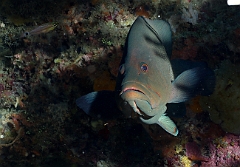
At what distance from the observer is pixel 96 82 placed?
15.3ft

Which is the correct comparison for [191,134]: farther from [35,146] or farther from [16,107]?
[16,107]

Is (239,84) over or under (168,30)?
under

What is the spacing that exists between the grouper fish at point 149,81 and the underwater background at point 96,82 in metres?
0.63

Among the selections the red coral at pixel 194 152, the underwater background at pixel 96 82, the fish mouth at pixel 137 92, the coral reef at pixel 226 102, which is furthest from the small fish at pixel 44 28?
the red coral at pixel 194 152

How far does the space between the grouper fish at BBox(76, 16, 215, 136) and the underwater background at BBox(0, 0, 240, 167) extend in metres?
0.63

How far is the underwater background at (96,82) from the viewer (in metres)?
4.18

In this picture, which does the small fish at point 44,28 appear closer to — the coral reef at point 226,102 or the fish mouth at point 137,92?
the fish mouth at point 137,92

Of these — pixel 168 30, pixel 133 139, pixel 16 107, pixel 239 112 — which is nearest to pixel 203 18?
pixel 168 30

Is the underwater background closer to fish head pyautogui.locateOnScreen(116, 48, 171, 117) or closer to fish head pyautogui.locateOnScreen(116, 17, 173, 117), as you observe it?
→ fish head pyautogui.locateOnScreen(116, 17, 173, 117)

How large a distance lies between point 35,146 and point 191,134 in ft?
10.7

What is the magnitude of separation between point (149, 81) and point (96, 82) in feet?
5.74

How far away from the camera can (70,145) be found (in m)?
5.09

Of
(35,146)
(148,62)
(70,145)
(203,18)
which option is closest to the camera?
(148,62)

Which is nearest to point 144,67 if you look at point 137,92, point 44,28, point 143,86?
point 143,86
